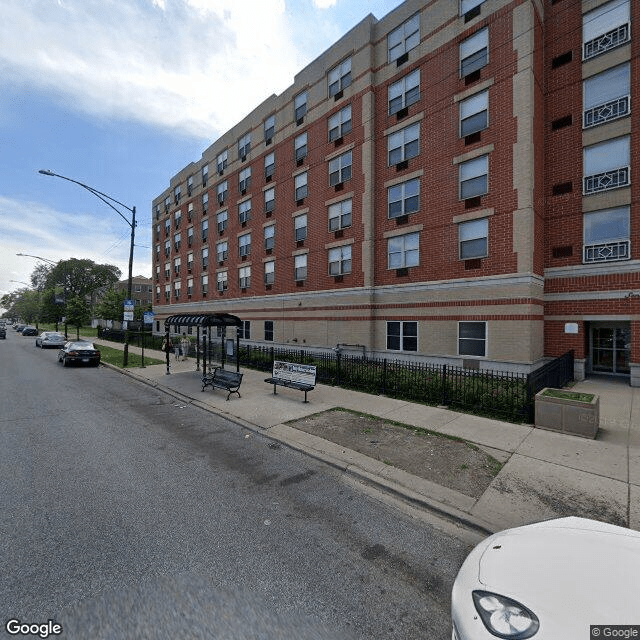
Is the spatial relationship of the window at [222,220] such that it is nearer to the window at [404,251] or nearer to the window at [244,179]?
the window at [244,179]

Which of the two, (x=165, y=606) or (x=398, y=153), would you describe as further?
(x=398, y=153)

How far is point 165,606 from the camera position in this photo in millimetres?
2936

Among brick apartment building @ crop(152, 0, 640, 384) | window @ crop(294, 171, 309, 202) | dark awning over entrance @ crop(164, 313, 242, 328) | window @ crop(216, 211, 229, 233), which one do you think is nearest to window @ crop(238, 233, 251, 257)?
window @ crop(216, 211, 229, 233)

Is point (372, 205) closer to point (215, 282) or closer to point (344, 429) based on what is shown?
point (344, 429)

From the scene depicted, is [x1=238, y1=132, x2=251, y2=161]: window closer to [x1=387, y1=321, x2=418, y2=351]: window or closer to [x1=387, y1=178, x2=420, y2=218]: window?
[x1=387, y1=178, x2=420, y2=218]: window

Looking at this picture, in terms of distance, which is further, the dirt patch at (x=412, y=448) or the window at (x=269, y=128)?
the window at (x=269, y=128)

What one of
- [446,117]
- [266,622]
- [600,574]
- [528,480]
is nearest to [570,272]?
[446,117]

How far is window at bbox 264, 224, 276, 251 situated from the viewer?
24.1 metres

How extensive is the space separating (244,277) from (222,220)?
6.61m

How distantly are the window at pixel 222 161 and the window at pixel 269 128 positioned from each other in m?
5.72

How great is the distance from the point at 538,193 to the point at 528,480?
13837 mm

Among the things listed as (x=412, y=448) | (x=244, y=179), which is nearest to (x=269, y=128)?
(x=244, y=179)

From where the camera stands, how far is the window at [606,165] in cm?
1323

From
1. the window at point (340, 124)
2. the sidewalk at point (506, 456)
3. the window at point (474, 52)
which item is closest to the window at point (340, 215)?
the window at point (340, 124)
